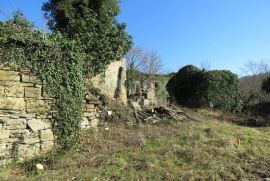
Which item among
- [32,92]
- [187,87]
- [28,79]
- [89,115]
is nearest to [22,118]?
[32,92]

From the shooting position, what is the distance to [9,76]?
7004 millimetres

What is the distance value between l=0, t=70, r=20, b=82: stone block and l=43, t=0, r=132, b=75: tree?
3592 millimetres

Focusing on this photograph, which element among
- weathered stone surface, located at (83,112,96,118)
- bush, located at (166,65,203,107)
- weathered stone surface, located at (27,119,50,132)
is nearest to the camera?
weathered stone surface, located at (27,119,50,132)

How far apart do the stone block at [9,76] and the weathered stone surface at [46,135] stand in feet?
4.28

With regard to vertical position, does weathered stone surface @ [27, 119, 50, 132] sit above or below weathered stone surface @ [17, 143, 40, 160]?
above

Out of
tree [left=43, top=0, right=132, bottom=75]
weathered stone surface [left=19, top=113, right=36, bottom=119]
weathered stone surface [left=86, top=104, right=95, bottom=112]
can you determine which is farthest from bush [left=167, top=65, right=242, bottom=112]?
weathered stone surface [left=19, top=113, right=36, bottom=119]

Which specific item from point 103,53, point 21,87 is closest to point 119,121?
point 103,53

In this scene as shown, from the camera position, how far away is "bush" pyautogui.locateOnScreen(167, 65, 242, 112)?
60.9 ft

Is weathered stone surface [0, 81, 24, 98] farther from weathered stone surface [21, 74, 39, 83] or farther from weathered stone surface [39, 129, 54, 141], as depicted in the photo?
weathered stone surface [39, 129, 54, 141]

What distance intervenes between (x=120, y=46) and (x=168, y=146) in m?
4.92

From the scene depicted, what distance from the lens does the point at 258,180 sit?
6.62m

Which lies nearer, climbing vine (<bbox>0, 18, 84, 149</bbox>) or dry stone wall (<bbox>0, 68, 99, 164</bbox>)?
dry stone wall (<bbox>0, 68, 99, 164</bbox>)

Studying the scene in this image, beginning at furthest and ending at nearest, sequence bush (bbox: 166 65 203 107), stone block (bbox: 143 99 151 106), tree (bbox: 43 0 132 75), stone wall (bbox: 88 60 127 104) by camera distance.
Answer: bush (bbox: 166 65 203 107) → stone block (bbox: 143 99 151 106) → stone wall (bbox: 88 60 127 104) → tree (bbox: 43 0 132 75)

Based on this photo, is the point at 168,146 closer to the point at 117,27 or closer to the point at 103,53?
the point at 103,53
